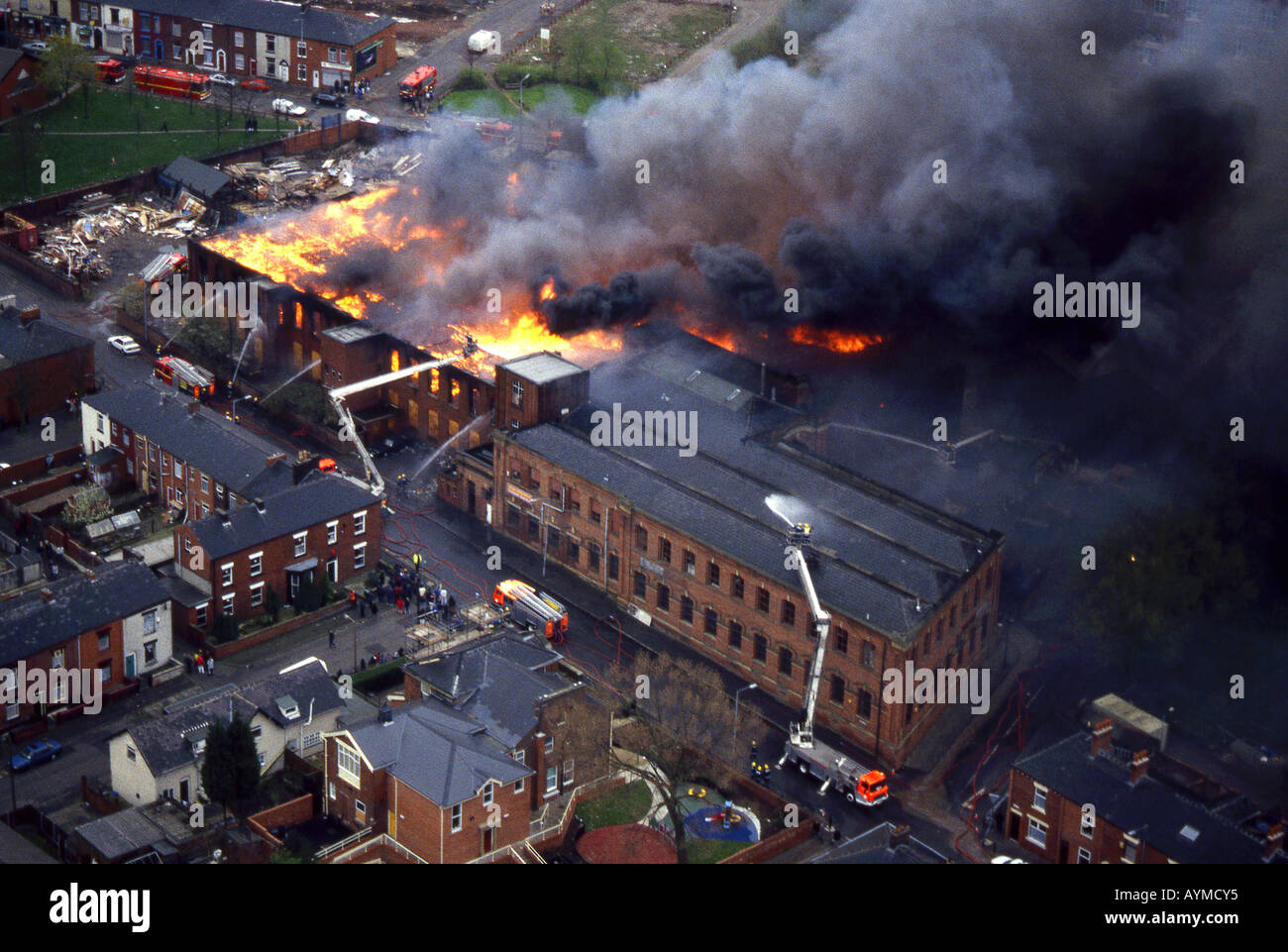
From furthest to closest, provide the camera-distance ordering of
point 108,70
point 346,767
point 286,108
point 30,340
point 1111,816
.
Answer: point 108,70 → point 286,108 → point 30,340 → point 346,767 → point 1111,816

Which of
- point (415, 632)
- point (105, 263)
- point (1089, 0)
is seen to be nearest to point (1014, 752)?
point (415, 632)

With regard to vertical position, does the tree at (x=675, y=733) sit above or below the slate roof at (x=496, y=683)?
below

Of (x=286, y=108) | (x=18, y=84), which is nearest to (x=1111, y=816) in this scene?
(x=286, y=108)

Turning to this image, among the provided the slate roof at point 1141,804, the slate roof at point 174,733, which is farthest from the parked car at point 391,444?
the slate roof at point 1141,804

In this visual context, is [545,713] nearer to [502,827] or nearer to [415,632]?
[502,827]

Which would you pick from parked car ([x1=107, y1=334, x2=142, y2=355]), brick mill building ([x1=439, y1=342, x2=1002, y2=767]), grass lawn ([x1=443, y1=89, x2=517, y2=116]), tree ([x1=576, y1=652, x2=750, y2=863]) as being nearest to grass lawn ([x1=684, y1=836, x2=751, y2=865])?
tree ([x1=576, y1=652, x2=750, y2=863])

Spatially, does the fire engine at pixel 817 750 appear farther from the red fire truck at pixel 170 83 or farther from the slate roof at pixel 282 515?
the red fire truck at pixel 170 83

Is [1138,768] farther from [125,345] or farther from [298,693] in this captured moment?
[125,345]
